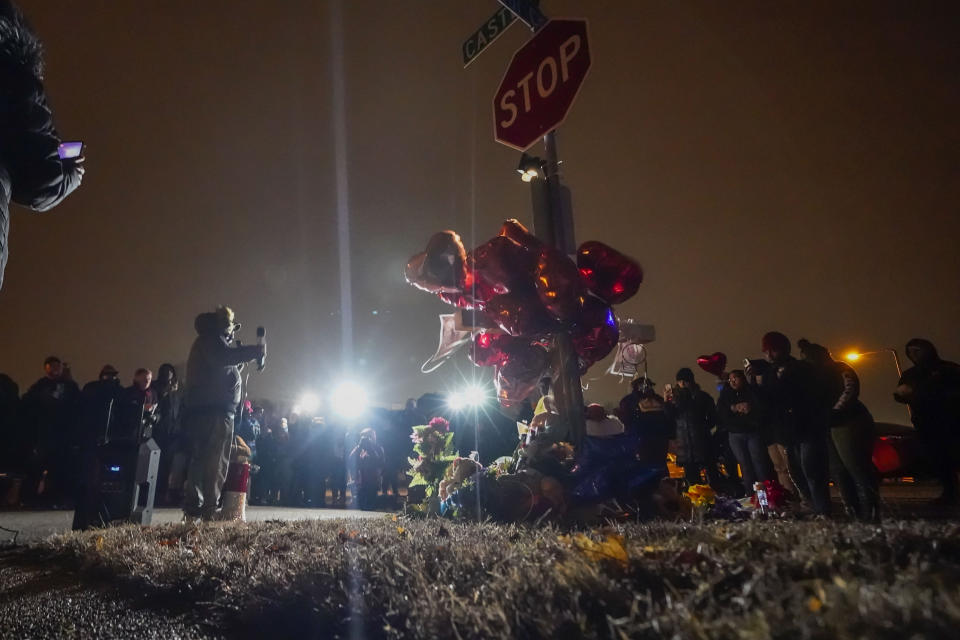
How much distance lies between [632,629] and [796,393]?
4510 millimetres

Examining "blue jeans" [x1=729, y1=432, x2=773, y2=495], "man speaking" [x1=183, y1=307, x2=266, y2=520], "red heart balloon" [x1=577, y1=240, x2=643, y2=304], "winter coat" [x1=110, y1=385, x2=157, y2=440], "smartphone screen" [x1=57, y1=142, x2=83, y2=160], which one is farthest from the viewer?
"blue jeans" [x1=729, y1=432, x2=773, y2=495]

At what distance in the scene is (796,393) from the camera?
4879 mm

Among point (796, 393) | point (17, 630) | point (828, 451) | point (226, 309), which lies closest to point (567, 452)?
point (796, 393)

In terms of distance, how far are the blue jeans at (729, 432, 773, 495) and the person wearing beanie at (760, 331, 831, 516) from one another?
1367 mm

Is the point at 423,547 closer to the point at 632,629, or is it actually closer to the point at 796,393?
the point at 632,629

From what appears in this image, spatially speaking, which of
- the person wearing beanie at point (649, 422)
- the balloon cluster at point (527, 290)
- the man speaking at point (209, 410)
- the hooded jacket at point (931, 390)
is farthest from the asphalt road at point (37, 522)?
the hooded jacket at point (931, 390)

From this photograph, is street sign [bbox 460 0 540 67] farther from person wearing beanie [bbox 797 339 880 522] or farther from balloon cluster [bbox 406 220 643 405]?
person wearing beanie [bbox 797 339 880 522]

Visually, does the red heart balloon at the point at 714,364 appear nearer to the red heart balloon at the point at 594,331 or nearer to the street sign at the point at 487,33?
the red heart balloon at the point at 594,331

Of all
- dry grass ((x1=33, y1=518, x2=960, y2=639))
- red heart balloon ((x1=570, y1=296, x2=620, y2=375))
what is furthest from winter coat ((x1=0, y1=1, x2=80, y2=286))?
red heart balloon ((x1=570, y1=296, x2=620, y2=375))

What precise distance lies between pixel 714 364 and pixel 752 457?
1.52 metres

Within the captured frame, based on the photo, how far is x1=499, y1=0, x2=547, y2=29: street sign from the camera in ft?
Result: 13.0

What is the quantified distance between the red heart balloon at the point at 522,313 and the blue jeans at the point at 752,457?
418 cm

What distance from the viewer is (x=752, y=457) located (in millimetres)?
6551

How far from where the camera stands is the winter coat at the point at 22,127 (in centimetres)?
269
